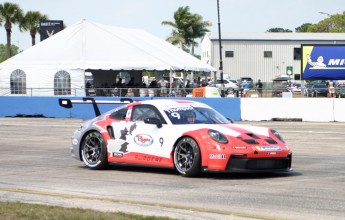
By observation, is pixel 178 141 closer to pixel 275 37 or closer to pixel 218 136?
pixel 218 136

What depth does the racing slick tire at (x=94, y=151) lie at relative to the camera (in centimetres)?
1357

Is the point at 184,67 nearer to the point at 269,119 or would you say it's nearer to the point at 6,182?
the point at 269,119

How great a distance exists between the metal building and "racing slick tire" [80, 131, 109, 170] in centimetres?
7468

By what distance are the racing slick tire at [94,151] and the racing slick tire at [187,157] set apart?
168 cm

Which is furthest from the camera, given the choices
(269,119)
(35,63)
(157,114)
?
(35,63)

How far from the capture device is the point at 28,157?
1594 centimetres

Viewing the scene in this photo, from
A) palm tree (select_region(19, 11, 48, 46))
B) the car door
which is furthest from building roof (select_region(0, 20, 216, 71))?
palm tree (select_region(19, 11, 48, 46))

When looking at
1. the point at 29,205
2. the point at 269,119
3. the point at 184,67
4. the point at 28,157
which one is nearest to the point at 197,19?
the point at 184,67

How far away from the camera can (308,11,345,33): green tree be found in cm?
13262

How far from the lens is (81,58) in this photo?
1654 inches

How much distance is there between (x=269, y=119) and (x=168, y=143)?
19.3 metres

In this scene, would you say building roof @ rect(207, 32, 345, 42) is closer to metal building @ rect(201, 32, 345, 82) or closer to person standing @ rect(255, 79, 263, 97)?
metal building @ rect(201, 32, 345, 82)

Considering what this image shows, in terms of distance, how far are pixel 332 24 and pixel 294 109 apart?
11085cm

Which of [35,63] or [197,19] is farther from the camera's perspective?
[197,19]
